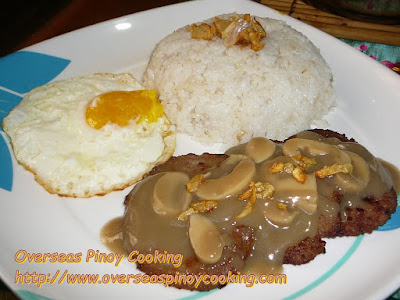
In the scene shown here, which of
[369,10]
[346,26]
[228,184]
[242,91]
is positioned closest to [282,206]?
[228,184]

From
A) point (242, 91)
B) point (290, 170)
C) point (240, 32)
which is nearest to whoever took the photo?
point (290, 170)

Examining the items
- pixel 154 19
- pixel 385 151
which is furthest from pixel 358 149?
Answer: pixel 154 19

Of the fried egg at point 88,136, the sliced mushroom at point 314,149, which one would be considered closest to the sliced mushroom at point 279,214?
the sliced mushroom at point 314,149

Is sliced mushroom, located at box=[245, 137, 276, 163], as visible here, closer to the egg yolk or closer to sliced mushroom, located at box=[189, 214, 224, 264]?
sliced mushroom, located at box=[189, 214, 224, 264]

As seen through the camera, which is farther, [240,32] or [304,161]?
[240,32]

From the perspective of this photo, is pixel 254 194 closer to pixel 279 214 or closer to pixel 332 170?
pixel 279 214

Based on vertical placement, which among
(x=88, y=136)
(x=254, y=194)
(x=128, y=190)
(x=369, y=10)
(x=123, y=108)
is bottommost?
(x=128, y=190)
